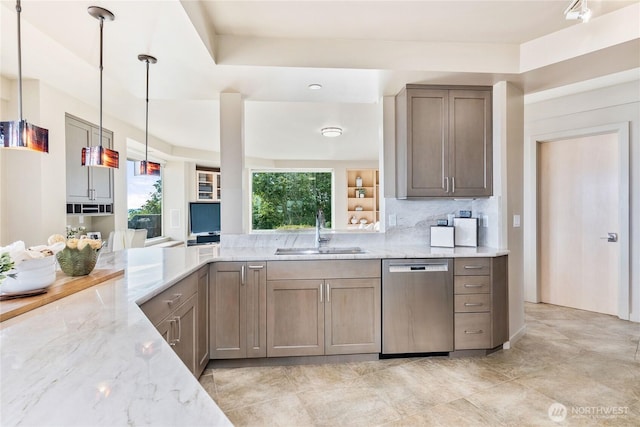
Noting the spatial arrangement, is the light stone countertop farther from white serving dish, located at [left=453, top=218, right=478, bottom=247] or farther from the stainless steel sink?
white serving dish, located at [left=453, top=218, right=478, bottom=247]

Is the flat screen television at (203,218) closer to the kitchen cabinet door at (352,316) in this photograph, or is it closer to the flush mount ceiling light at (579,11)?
the kitchen cabinet door at (352,316)

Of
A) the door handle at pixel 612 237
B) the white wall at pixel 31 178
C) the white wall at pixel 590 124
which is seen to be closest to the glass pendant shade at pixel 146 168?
the white wall at pixel 31 178

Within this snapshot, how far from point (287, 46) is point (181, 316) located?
7.00 ft

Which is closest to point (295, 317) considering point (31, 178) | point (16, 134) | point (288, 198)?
point (16, 134)

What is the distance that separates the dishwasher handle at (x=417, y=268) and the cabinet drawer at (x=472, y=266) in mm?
97

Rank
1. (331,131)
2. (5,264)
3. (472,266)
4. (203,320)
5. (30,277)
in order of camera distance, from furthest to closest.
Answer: (331,131), (472,266), (203,320), (30,277), (5,264)

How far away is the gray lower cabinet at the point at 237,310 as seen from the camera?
2.55 meters

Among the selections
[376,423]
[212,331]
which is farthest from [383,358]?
[212,331]

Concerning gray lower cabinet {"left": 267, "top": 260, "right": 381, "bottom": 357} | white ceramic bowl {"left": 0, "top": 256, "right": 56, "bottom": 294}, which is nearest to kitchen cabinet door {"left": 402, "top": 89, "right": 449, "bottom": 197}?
gray lower cabinet {"left": 267, "top": 260, "right": 381, "bottom": 357}

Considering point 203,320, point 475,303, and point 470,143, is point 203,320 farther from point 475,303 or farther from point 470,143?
point 470,143

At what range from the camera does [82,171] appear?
3803mm

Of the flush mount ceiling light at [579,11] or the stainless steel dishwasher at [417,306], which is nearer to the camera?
the flush mount ceiling light at [579,11]

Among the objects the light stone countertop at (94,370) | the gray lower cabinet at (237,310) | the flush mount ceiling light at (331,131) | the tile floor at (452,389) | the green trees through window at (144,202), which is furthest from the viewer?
the green trees through window at (144,202)

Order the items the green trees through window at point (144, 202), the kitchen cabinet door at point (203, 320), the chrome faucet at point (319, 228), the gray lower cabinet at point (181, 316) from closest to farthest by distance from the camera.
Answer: the gray lower cabinet at point (181, 316), the kitchen cabinet door at point (203, 320), the chrome faucet at point (319, 228), the green trees through window at point (144, 202)
